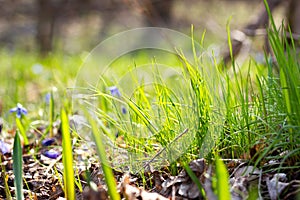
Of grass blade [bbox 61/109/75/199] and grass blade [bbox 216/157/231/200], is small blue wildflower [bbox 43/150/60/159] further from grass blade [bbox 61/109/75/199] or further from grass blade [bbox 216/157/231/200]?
grass blade [bbox 216/157/231/200]

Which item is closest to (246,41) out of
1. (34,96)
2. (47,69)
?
(34,96)

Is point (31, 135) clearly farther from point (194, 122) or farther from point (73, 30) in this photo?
point (73, 30)

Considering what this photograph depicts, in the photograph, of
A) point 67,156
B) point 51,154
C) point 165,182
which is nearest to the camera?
point 67,156

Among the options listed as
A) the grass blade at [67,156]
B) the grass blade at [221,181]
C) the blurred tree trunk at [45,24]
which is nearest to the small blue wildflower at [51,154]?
the grass blade at [67,156]

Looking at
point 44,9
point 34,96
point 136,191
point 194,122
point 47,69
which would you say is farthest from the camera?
point 44,9

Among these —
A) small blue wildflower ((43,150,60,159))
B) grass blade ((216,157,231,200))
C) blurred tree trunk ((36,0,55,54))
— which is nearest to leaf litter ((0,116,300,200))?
small blue wildflower ((43,150,60,159))

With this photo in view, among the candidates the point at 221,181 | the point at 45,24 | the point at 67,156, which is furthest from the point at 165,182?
the point at 45,24


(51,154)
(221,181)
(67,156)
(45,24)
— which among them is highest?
(45,24)

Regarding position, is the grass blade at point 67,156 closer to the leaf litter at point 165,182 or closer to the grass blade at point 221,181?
the leaf litter at point 165,182

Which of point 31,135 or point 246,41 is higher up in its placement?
point 246,41

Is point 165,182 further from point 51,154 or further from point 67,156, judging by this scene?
point 51,154

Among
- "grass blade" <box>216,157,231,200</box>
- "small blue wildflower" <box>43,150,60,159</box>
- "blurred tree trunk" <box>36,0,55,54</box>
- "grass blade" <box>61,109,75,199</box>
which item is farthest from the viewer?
"blurred tree trunk" <box>36,0,55,54</box>
